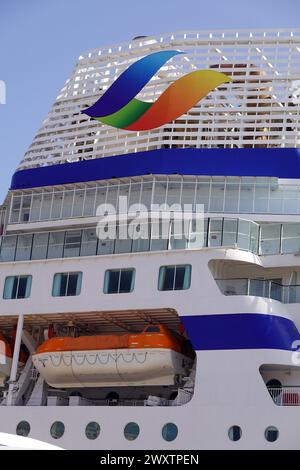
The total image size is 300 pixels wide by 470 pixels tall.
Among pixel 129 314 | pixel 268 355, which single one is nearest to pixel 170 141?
pixel 129 314

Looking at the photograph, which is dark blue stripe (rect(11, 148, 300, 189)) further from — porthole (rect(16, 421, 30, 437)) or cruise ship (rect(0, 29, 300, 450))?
porthole (rect(16, 421, 30, 437))

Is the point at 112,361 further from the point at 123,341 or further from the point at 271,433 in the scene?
the point at 271,433

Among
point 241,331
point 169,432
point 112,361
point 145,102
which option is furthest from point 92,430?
point 145,102

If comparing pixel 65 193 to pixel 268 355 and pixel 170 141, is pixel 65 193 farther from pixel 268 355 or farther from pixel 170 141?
pixel 268 355

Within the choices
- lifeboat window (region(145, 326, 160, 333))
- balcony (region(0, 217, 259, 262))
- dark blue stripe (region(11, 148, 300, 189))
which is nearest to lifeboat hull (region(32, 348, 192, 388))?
lifeboat window (region(145, 326, 160, 333))

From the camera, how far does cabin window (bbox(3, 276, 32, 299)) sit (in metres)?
39.4

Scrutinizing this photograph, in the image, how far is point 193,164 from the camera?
39562 millimetres

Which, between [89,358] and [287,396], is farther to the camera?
[89,358]

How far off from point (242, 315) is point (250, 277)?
326 centimetres

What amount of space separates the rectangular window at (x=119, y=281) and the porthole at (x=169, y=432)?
5409 millimetres

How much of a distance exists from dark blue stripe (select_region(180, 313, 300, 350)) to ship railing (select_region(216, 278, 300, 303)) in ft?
3.82

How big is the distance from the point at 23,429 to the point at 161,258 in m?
7.68

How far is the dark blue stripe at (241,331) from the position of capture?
1364 inches

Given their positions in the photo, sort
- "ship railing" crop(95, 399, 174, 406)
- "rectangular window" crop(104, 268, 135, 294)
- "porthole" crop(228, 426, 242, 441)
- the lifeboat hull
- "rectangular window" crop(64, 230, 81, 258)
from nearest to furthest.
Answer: "porthole" crop(228, 426, 242, 441), "ship railing" crop(95, 399, 174, 406), the lifeboat hull, "rectangular window" crop(104, 268, 135, 294), "rectangular window" crop(64, 230, 81, 258)
